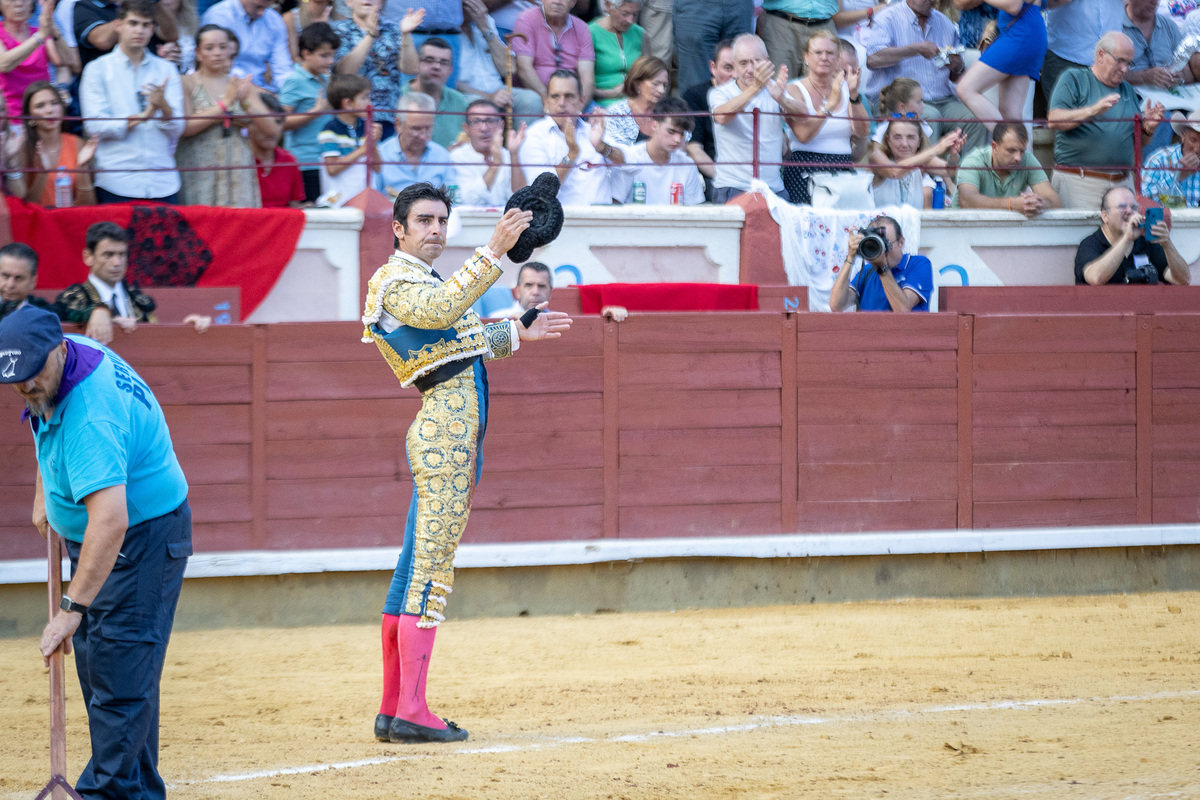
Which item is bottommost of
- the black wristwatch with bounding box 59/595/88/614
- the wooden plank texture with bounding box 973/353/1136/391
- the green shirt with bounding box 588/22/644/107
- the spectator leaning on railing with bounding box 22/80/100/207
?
the black wristwatch with bounding box 59/595/88/614

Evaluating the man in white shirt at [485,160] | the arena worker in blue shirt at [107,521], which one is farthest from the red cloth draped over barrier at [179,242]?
the arena worker in blue shirt at [107,521]

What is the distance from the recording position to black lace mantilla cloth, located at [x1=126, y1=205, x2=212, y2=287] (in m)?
6.53

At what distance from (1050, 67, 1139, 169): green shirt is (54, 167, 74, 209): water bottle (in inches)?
238

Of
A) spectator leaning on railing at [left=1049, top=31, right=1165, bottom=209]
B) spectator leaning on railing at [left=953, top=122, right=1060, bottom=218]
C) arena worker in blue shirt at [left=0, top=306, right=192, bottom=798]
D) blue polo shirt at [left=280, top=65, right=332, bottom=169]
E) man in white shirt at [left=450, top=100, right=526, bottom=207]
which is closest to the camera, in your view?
arena worker in blue shirt at [left=0, top=306, right=192, bottom=798]

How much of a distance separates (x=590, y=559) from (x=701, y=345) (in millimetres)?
1214

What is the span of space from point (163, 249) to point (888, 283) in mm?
3693

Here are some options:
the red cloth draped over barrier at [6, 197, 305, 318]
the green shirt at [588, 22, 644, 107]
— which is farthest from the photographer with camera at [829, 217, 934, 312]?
Result: the red cloth draped over barrier at [6, 197, 305, 318]

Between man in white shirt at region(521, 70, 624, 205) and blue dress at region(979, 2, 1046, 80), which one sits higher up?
blue dress at region(979, 2, 1046, 80)

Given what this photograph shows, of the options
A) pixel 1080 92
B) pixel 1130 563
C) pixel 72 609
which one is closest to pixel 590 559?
pixel 1130 563

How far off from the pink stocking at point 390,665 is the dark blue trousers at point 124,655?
44.7 inches

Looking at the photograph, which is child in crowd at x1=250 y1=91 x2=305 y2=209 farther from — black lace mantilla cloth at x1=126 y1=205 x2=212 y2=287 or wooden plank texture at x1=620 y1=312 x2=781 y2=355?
wooden plank texture at x1=620 y1=312 x2=781 y2=355

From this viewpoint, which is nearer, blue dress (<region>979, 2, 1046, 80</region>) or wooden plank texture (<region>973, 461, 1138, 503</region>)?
wooden plank texture (<region>973, 461, 1138, 503</region>)

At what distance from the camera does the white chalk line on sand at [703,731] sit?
3.97m

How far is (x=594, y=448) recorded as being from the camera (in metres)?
6.62
